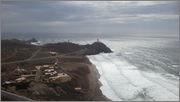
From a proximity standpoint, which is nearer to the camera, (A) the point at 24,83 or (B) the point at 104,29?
(A) the point at 24,83

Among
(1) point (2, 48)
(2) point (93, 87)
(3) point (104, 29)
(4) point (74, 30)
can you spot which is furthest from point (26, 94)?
(3) point (104, 29)

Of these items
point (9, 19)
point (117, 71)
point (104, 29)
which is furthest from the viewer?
point (117, 71)

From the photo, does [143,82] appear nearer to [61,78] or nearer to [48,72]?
[61,78]

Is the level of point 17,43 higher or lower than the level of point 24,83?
higher

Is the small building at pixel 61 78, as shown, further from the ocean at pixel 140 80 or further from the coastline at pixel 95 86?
the ocean at pixel 140 80

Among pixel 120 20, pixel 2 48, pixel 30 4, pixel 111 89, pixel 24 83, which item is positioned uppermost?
pixel 30 4

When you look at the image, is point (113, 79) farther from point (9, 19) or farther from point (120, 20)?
point (9, 19)

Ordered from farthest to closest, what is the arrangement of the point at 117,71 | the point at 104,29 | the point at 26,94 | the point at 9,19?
1. the point at 117,71
2. the point at 104,29
3. the point at 9,19
4. the point at 26,94

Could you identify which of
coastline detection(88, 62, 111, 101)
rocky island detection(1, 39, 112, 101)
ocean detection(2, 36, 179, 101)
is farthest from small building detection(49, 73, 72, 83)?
ocean detection(2, 36, 179, 101)
